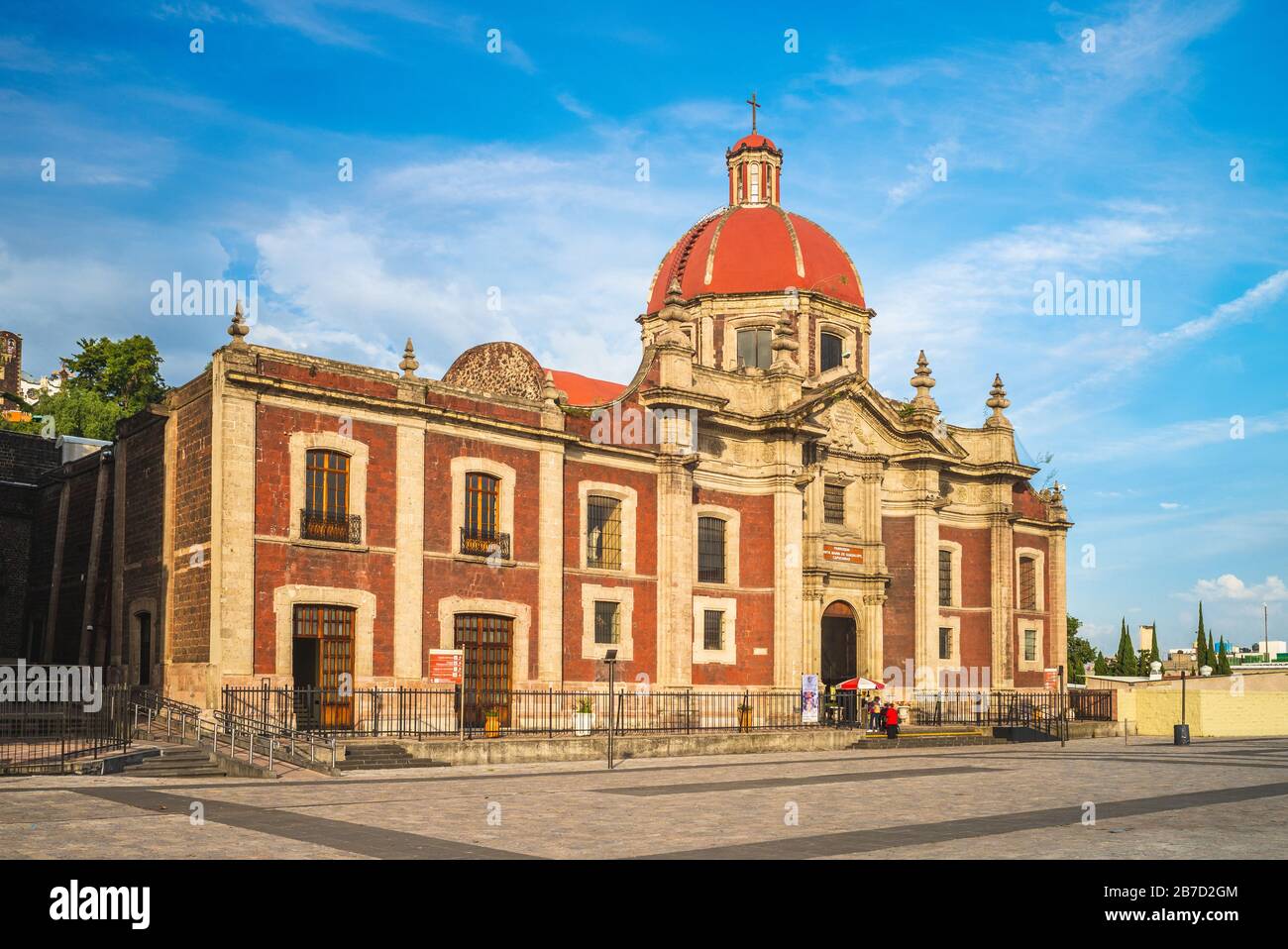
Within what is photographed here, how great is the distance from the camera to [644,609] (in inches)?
1521

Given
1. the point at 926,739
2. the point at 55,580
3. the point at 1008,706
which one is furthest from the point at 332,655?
the point at 1008,706

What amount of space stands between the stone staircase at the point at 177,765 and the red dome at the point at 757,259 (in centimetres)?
2806

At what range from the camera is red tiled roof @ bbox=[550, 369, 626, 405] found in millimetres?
46594

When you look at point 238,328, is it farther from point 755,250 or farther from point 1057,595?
point 1057,595

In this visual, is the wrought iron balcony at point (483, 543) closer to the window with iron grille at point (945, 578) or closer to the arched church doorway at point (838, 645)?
the arched church doorway at point (838, 645)

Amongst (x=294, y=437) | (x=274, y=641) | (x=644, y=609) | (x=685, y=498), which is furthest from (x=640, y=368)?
(x=274, y=641)

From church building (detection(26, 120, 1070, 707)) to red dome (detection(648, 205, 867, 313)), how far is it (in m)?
0.12

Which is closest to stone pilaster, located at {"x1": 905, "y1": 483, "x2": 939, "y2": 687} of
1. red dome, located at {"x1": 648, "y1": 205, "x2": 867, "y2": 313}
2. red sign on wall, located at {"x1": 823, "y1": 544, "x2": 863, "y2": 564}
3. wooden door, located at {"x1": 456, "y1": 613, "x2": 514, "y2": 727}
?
red sign on wall, located at {"x1": 823, "y1": 544, "x2": 863, "y2": 564}

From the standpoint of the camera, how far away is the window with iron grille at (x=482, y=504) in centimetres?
3409

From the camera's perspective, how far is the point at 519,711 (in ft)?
112

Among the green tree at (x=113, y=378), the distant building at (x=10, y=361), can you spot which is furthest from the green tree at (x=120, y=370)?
the distant building at (x=10, y=361)

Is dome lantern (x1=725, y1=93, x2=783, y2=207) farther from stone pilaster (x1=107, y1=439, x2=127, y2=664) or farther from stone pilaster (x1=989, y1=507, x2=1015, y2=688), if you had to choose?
stone pilaster (x1=107, y1=439, x2=127, y2=664)
